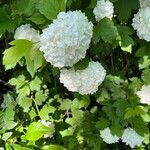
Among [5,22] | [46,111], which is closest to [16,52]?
[5,22]

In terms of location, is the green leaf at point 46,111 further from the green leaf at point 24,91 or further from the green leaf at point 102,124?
the green leaf at point 102,124

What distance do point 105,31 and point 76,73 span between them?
32 centimetres

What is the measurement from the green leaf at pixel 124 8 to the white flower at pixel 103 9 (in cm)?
14

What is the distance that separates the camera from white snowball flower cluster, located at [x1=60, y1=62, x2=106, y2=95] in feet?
9.00

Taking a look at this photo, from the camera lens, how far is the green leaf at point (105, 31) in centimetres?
263

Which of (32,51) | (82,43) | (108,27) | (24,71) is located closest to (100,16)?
(108,27)

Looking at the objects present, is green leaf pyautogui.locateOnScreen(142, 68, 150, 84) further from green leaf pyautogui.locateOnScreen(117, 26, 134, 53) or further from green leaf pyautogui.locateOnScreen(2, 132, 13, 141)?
green leaf pyautogui.locateOnScreen(2, 132, 13, 141)

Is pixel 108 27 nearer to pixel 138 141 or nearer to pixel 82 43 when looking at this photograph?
pixel 82 43

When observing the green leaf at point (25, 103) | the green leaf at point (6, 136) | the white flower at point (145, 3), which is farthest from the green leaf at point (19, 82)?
the white flower at point (145, 3)

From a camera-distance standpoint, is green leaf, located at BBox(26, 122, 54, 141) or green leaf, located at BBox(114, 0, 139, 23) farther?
green leaf, located at BBox(114, 0, 139, 23)

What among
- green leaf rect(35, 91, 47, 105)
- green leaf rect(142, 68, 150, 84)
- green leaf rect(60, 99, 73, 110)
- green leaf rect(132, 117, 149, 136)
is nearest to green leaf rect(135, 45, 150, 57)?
green leaf rect(142, 68, 150, 84)

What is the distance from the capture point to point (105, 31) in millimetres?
2643

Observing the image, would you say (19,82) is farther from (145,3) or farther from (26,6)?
(145,3)

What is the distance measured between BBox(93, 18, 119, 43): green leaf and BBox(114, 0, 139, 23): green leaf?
196mm
